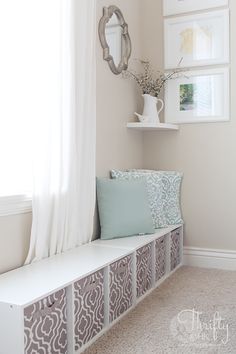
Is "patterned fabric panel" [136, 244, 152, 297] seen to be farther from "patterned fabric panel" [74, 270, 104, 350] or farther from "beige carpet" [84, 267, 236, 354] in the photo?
"patterned fabric panel" [74, 270, 104, 350]

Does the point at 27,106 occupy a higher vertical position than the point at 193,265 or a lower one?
higher

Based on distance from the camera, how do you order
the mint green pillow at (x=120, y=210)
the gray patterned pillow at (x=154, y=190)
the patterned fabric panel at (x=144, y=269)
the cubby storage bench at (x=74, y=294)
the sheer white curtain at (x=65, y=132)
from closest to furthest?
the cubby storage bench at (x=74, y=294) < the sheer white curtain at (x=65, y=132) < the patterned fabric panel at (x=144, y=269) < the mint green pillow at (x=120, y=210) < the gray patterned pillow at (x=154, y=190)

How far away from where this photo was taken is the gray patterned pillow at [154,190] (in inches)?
117

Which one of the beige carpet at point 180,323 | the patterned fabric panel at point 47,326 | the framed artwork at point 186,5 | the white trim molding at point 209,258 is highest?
the framed artwork at point 186,5

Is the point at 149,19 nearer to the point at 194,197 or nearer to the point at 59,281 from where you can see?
the point at 194,197

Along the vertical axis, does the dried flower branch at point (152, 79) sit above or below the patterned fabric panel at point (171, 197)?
above

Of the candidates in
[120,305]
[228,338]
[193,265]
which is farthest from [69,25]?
[193,265]

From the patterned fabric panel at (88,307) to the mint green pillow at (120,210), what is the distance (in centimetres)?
62

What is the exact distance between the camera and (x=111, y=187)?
2.68 metres

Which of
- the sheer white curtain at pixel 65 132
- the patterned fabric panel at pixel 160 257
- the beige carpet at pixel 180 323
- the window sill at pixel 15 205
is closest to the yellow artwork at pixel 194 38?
the sheer white curtain at pixel 65 132

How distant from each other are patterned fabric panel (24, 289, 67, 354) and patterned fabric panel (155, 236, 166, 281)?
1.17 metres

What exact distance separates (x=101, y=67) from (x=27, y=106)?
37.2 inches

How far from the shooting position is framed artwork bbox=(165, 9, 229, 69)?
314cm

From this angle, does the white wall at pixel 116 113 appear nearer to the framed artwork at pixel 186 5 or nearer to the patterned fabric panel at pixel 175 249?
the framed artwork at pixel 186 5
